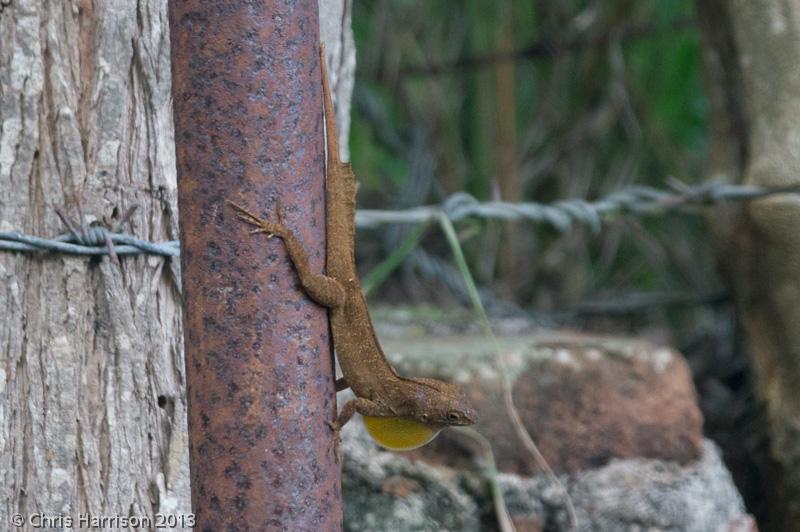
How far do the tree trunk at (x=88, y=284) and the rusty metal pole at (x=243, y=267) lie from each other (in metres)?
0.45

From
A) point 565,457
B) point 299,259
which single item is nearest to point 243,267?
point 299,259

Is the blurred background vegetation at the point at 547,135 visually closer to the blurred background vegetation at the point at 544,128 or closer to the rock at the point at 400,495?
the blurred background vegetation at the point at 544,128

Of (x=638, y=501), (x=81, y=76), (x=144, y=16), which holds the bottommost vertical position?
(x=638, y=501)

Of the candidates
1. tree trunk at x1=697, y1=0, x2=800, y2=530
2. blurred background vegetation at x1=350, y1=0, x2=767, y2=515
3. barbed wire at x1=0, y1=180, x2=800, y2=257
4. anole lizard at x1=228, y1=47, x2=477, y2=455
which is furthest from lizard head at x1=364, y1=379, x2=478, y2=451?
blurred background vegetation at x1=350, y1=0, x2=767, y2=515

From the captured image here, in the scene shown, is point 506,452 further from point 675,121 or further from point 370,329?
point 675,121

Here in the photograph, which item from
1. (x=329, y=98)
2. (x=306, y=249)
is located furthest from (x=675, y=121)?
(x=306, y=249)

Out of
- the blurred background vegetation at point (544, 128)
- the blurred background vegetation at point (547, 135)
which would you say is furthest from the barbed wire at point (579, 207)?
the blurred background vegetation at point (544, 128)

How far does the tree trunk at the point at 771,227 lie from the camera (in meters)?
2.79

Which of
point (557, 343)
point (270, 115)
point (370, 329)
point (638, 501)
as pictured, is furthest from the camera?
point (557, 343)

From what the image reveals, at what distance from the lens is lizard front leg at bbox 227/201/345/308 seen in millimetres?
1170

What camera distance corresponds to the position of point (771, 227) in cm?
282

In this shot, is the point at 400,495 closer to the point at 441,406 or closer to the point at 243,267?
the point at 441,406

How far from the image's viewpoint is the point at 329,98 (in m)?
1.55

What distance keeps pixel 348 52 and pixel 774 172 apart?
57.3 inches
